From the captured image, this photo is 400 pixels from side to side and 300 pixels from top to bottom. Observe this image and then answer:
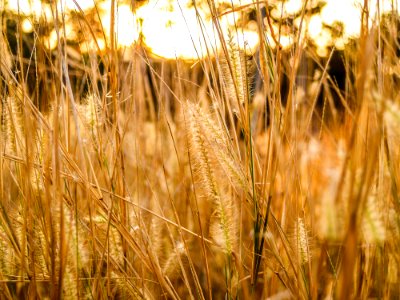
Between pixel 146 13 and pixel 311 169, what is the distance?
0.50m

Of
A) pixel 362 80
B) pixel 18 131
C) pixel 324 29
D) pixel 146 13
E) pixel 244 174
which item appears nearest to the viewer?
pixel 362 80

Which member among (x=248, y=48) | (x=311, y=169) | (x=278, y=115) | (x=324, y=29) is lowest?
(x=311, y=169)

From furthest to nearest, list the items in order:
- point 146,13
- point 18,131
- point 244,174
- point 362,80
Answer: point 146,13
point 18,131
point 244,174
point 362,80

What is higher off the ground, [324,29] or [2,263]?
[324,29]

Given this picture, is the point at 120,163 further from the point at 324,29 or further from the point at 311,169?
the point at 324,29

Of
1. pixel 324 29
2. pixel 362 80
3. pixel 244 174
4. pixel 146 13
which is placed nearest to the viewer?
pixel 362 80

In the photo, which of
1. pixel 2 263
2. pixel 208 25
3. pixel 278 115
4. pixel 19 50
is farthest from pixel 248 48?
pixel 2 263

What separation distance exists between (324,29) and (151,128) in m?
0.82

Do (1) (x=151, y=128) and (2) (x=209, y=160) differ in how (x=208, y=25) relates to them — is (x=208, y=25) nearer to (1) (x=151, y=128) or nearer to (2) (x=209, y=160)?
(2) (x=209, y=160)

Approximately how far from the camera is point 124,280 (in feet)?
2.85

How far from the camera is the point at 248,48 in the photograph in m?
1.08

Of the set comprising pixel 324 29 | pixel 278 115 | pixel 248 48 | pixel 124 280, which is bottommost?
pixel 124 280

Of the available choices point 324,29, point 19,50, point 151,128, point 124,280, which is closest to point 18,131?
point 19,50

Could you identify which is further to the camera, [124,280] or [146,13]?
[146,13]
